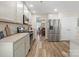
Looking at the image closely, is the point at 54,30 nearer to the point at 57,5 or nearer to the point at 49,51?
the point at 57,5

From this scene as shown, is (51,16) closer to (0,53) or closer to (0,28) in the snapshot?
(0,28)

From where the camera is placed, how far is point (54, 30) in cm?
900

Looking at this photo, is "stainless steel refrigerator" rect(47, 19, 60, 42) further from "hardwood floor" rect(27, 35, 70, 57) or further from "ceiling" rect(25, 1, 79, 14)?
"hardwood floor" rect(27, 35, 70, 57)

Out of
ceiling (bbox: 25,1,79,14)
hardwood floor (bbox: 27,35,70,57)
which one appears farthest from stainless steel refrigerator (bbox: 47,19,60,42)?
hardwood floor (bbox: 27,35,70,57)

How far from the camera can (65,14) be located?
28.8 feet

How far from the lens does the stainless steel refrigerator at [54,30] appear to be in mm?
8969

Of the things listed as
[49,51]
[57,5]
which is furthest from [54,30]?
[49,51]

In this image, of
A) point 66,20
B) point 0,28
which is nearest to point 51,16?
point 66,20

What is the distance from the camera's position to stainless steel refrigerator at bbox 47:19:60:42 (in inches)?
353

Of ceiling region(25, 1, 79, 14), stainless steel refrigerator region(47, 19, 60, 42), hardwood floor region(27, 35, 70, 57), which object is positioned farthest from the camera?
stainless steel refrigerator region(47, 19, 60, 42)

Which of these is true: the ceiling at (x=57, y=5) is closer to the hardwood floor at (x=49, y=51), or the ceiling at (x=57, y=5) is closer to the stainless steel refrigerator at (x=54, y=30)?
the stainless steel refrigerator at (x=54, y=30)

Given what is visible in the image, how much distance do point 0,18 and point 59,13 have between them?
6.81 metres

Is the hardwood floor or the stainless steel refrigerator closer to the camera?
the hardwood floor

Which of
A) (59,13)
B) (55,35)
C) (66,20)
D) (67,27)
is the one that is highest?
(59,13)
